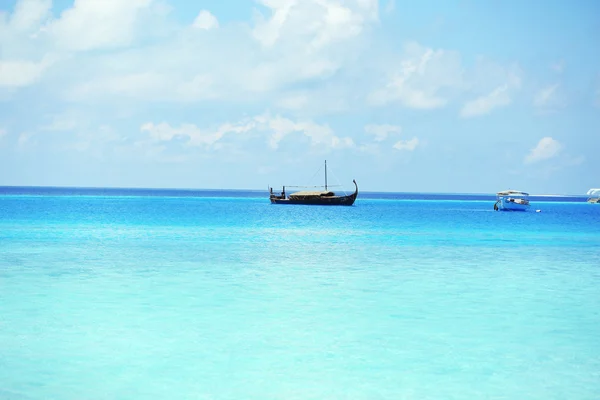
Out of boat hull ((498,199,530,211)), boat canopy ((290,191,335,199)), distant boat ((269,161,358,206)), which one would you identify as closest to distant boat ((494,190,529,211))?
boat hull ((498,199,530,211))

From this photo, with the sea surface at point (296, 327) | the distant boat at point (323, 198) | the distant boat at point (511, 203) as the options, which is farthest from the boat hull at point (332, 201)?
the sea surface at point (296, 327)

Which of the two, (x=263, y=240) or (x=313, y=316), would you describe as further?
(x=263, y=240)

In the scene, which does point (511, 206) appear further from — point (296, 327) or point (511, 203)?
point (296, 327)

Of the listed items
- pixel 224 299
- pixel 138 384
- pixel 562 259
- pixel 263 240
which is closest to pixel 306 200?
pixel 263 240

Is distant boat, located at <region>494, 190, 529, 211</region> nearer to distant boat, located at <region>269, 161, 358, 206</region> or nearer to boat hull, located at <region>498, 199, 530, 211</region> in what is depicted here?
boat hull, located at <region>498, 199, 530, 211</region>

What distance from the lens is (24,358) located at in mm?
9047

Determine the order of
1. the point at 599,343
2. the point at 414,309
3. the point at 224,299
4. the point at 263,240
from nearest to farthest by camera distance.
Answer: the point at 599,343 < the point at 414,309 < the point at 224,299 < the point at 263,240

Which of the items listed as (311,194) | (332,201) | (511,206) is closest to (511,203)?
(511,206)

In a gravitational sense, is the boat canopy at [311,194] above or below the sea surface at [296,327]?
above

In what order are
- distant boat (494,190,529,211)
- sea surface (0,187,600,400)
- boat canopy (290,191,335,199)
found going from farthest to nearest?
boat canopy (290,191,335,199) → distant boat (494,190,529,211) → sea surface (0,187,600,400)

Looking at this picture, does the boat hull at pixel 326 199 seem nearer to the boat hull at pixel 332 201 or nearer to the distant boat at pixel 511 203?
the boat hull at pixel 332 201

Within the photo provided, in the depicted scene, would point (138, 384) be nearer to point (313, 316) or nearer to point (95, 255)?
point (313, 316)

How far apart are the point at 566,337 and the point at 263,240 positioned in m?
20.3

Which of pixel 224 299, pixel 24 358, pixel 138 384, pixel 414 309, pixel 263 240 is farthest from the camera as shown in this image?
pixel 263 240
